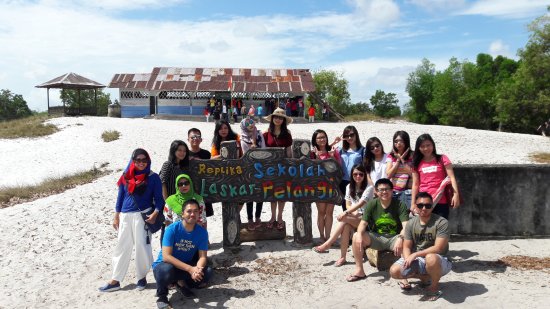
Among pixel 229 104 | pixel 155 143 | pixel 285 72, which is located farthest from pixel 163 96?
pixel 155 143

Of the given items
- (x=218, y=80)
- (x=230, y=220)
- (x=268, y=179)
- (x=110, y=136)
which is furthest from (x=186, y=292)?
(x=218, y=80)

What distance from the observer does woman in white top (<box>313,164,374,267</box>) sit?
5684 mm

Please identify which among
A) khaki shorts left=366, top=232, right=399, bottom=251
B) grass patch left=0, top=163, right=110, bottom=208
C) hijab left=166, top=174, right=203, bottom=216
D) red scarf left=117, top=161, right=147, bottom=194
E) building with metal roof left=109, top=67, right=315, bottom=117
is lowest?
grass patch left=0, top=163, right=110, bottom=208

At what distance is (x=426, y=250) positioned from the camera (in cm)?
483

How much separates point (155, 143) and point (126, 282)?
12190mm

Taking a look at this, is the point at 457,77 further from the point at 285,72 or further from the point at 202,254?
the point at 202,254

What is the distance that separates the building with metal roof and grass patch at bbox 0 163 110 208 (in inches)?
702

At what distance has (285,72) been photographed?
108 ft

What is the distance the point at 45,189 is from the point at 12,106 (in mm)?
57413

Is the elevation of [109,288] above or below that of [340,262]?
below

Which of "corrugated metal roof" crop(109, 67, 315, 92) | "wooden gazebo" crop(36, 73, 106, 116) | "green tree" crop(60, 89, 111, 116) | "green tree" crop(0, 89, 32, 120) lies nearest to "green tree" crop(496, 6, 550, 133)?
"corrugated metal roof" crop(109, 67, 315, 92)

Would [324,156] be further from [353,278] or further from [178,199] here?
[178,199]

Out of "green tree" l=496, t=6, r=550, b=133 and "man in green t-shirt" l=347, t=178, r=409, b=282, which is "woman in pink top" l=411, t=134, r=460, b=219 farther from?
"green tree" l=496, t=6, r=550, b=133

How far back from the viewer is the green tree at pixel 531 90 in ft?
93.3
